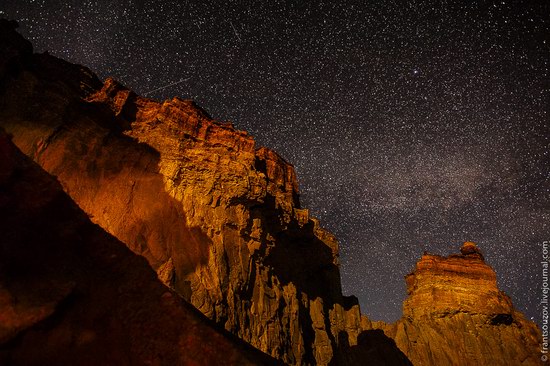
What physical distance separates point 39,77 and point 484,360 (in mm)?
43740

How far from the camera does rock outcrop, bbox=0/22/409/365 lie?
58.5ft

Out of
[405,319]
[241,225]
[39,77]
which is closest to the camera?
[39,77]

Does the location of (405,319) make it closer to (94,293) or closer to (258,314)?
(258,314)

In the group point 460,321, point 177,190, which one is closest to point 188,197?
point 177,190

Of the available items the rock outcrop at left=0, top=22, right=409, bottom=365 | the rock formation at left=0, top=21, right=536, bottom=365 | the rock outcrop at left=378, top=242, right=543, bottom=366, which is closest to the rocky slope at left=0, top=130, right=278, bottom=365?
the rock formation at left=0, top=21, right=536, bottom=365

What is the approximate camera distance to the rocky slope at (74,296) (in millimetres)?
3557

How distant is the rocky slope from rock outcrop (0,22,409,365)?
1419 cm

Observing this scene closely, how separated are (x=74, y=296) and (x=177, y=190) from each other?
1758cm

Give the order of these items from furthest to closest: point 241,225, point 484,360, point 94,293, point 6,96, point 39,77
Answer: point 484,360, point 241,225, point 39,77, point 6,96, point 94,293

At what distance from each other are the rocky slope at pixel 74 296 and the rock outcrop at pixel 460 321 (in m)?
37.7

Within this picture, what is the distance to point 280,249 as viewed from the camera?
2583 cm

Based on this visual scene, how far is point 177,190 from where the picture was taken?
2102 cm

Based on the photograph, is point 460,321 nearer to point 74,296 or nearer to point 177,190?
point 177,190

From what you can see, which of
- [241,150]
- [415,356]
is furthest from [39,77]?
[415,356]
